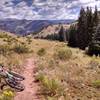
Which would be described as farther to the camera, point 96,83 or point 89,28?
point 89,28

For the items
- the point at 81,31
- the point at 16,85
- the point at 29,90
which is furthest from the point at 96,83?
the point at 81,31

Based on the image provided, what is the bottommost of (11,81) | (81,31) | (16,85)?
(81,31)

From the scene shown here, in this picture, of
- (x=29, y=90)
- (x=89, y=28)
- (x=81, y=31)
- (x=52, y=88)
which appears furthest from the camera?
(x=81, y=31)

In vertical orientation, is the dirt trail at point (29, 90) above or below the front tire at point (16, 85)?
below

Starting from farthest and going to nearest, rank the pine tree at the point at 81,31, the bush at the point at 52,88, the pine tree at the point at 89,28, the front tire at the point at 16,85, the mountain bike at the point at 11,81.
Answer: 1. the pine tree at the point at 81,31
2. the pine tree at the point at 89,28
3. the mountain bike at the point at 11,81
4. the front tire at the point at 16,85
5. the bush at the point at 52,88

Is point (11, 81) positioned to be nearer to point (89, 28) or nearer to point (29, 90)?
point (29, 90)

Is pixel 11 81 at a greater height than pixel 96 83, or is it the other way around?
pixel 11 81

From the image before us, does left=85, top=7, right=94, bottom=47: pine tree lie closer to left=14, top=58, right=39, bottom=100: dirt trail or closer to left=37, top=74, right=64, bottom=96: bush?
left=14, top=58, right=39, bottom=100: dirt trail

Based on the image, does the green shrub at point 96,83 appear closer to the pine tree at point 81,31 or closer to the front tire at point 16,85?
the front tire at point 16,85

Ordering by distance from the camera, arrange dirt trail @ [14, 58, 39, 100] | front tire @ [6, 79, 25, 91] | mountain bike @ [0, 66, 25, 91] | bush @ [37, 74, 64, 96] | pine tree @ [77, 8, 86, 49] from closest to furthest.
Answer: dirt trail @ [14, 58, 39, 100] < bush @ [37, 74, 64, 96] < front tire @ [6, 79, 25, 91] < mountain bike @ [0, 66, 25, 91] < pine tree @ [77, 8, 86, 49]

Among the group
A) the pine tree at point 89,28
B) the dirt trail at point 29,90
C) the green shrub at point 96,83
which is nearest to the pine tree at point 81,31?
the pine tree at point 89,28

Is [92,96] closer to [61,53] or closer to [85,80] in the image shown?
[85,80]

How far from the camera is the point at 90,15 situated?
7544cm

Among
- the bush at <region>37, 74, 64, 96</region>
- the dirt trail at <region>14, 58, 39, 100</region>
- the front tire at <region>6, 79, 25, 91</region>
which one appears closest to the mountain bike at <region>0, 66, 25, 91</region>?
the front tire at <region>6, 79, 25, 91</region>
